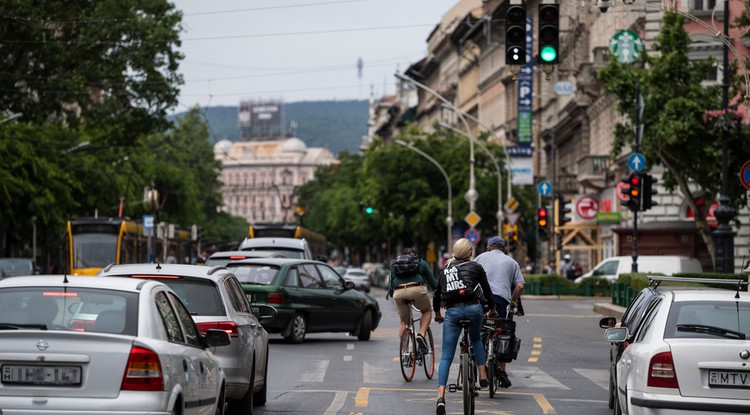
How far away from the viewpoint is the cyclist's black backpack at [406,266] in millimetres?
19828

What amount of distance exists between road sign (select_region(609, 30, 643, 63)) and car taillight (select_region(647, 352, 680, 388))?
39583 millimetres

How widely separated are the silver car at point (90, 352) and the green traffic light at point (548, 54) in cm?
1303

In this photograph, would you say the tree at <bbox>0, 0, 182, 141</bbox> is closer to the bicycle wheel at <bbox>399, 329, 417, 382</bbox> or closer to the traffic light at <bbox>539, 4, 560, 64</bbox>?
the traffic light at <bbox>539, 4, 560, 64</bbox>

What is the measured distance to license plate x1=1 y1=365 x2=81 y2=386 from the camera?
9.44m

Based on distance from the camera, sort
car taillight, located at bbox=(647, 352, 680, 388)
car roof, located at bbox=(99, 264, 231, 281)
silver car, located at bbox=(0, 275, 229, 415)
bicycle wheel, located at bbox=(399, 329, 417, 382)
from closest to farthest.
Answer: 1. silver car, located at bbox=(0, 275, 229, 415)
2. car taillight, located at bbox=(647, 352, 680, 388)
3. car roof, located at bbox=(99, 264, 231, 281)
4. bicycle wheel, located at bbox=(399, 329, 417, 382)

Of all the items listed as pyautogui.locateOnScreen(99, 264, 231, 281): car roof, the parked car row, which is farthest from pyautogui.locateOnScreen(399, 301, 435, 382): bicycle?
the parked car row

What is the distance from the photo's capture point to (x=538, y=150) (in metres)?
89.7

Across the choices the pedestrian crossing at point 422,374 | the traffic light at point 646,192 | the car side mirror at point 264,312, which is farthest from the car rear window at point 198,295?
the traffic light at point 646,192

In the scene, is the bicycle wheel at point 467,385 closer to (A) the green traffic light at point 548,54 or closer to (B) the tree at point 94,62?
(A) the green traffic light at point 548,54

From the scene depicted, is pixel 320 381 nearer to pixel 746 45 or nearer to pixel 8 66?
pixel 8 66

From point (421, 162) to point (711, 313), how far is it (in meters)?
72.4

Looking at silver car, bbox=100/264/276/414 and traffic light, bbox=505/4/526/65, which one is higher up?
traffic light, bbox=505/4/526/65

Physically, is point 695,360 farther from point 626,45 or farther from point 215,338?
point 626,45

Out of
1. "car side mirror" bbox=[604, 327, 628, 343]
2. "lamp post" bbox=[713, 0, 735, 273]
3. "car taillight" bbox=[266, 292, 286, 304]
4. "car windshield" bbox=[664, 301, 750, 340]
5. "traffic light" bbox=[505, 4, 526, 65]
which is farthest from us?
"lamp post" bbox=[713, 0, 735, 273]
